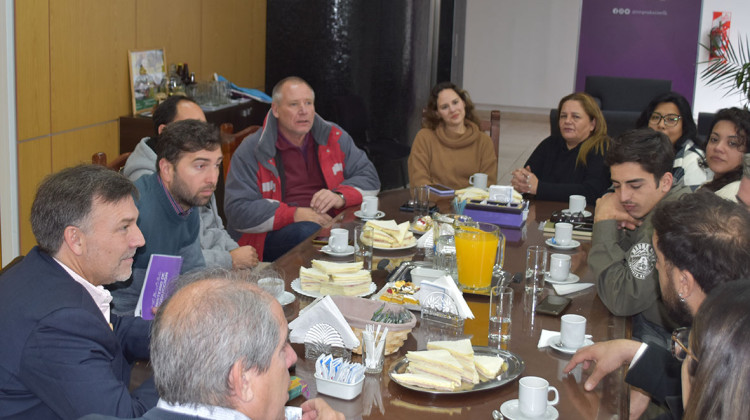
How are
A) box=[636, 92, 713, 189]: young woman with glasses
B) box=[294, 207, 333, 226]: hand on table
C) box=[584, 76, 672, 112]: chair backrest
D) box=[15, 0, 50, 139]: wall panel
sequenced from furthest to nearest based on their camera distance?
box=[584, 76, 672, 112]: chair backrest
box=[636, 92, 713, 189]: young woman with glasses
box=[15, 0, 50, 139]: wall panel
box=[294, 207, 333, 226]: hand on table

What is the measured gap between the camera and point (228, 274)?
1.44 metres

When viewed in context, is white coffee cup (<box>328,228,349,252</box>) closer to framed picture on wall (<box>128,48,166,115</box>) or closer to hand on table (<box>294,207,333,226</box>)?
hand on table (<box>294,207,333,226</box>)

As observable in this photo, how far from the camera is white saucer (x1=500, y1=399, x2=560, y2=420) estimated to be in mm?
1646

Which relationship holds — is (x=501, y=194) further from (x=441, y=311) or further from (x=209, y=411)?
(x=209, y=411)

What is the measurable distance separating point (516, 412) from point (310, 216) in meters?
2.25

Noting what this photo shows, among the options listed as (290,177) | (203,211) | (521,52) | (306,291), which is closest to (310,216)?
(290,177)

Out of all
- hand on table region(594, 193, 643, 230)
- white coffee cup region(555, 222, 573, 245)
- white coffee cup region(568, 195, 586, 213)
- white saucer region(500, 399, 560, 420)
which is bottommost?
white saucer region(500, 399, 560, 420)

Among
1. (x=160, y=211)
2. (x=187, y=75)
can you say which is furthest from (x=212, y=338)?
(x=187, y=75)

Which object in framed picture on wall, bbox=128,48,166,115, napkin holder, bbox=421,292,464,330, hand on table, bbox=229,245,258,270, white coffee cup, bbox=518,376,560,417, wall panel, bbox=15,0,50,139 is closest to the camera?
white coffee cup, bbox=518,376,560,417

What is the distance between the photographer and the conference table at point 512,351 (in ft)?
5.58

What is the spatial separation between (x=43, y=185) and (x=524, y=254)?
1691mm

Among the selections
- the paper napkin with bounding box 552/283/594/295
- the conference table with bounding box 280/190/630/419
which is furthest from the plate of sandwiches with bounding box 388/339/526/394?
the paper napkin with bounding box 552/283/594/295

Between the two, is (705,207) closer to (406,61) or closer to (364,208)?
(364,208)

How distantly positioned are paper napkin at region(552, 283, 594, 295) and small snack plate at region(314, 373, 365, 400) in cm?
98
